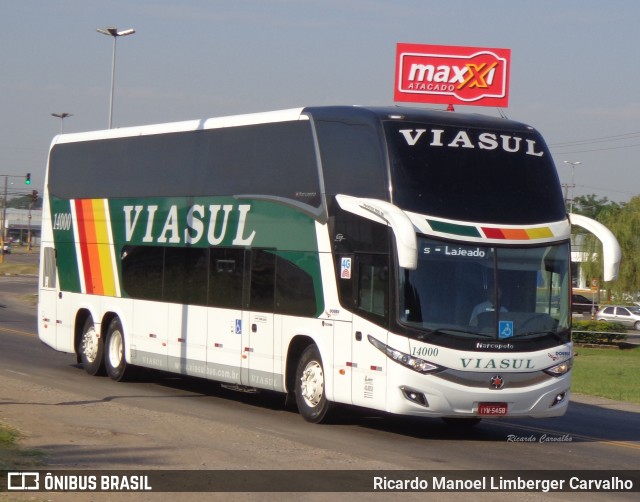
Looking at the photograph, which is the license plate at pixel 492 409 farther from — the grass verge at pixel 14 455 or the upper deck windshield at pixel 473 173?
the grass verge at pixel 14 455

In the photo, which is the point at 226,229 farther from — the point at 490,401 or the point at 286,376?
the point at 490,401

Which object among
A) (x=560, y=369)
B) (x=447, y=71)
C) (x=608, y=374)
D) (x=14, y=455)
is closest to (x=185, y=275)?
(x=560, y=369)

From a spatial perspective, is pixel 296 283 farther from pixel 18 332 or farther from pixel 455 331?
pixel 18 332

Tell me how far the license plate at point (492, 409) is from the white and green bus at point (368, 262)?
18 mm

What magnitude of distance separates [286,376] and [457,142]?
4.16 m

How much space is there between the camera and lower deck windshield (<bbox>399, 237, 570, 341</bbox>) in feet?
46.0

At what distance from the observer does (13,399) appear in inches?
642

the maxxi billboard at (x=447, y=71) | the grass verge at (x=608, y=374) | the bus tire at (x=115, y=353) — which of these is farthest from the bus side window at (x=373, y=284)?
the maxxi billboard at (x=447, y=71)

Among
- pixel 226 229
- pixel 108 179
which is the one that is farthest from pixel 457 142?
pixel 108 179

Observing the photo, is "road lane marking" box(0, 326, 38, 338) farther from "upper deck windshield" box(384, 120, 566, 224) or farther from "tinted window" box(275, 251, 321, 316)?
"upper deck windshield" box(384, 120, 566, 224)

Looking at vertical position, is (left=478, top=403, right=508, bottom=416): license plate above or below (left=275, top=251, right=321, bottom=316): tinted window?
below

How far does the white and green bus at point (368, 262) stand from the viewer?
14.1 meters

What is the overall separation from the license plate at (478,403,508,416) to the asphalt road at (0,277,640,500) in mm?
430

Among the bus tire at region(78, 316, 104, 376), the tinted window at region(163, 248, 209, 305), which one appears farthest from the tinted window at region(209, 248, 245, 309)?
the bus tire at region(78, 316, 104, 376)
